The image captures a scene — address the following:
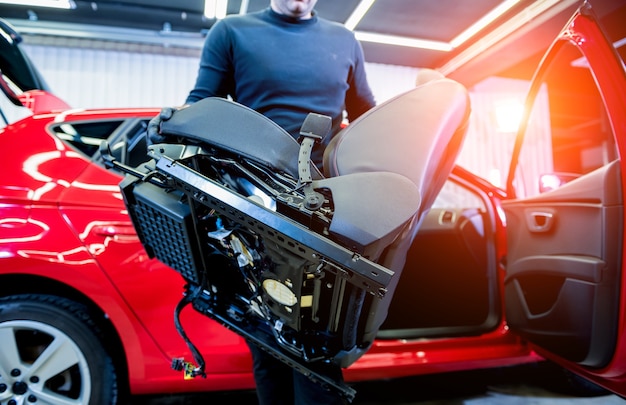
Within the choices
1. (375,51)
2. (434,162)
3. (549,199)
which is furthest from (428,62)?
(434,162)

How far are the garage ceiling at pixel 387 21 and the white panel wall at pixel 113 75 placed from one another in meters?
0.24

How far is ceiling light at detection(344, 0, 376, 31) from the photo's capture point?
3885 mm

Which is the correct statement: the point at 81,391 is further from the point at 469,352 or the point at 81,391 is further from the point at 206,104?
the point at 469,352

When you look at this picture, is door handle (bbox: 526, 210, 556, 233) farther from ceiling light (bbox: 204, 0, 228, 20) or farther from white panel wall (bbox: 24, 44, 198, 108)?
white panel wall (bbox: 24, 44, 198, 108)

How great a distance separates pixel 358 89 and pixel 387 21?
140 inches

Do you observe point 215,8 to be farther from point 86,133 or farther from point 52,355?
point 52,355

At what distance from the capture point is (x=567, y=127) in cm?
782

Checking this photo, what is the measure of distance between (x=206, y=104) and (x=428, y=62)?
5281 mm

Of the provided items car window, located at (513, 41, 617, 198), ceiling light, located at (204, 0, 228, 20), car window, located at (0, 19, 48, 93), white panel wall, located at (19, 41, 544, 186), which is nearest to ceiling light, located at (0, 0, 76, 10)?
white panel wall, located at (19, 41, 544, 186)

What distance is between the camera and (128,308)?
1261 millimetres

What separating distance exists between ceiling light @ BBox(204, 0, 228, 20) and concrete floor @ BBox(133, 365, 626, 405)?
3560 mm

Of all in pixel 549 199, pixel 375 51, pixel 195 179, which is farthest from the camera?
pixel 375 51

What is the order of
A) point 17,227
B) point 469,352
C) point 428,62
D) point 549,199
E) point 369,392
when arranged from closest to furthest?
1. point 17,227
2. point 549,199
3. point 469,352
4. point 369,392
5. point 428,62

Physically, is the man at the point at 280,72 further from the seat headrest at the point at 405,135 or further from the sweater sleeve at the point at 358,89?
the seat headrest at the point at 405,135
